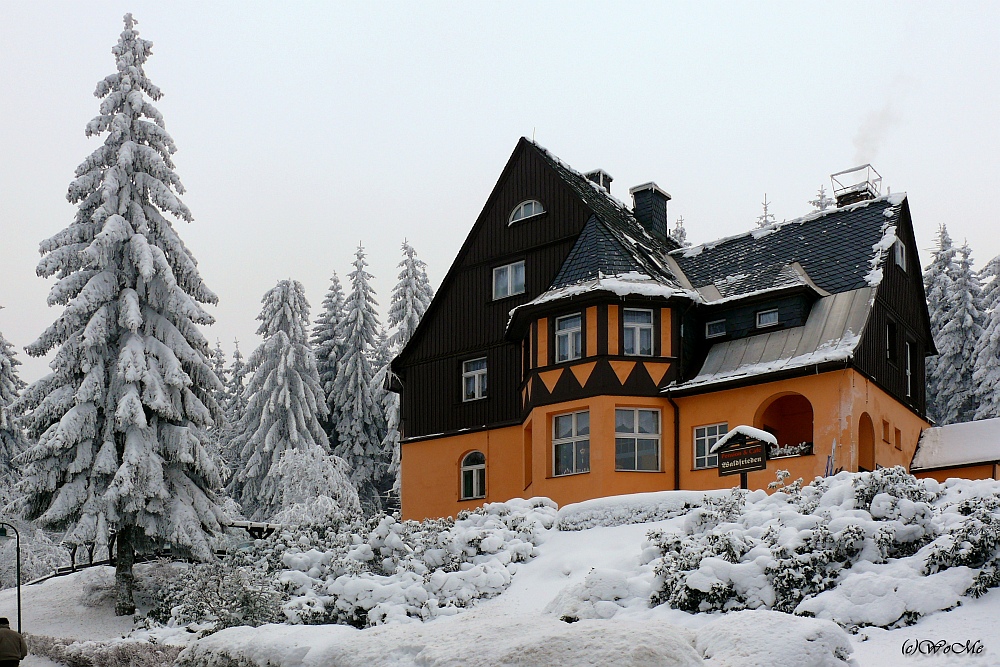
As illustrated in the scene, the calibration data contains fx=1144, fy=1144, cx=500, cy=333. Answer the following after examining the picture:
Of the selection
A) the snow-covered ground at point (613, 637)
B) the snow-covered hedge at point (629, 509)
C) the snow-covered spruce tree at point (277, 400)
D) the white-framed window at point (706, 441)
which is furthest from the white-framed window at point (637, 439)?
the snow-covered spruce tree at point (277, 400)

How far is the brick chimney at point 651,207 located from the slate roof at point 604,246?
139cm

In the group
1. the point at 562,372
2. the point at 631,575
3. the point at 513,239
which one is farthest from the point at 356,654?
the point at 513,239

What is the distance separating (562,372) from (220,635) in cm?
1534

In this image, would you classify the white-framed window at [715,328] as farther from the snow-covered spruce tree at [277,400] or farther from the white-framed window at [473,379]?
the snow-covered spruce tree at [277,400]

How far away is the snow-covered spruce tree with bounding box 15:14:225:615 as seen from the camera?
2564 centimetres

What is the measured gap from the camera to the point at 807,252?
95.2 feet

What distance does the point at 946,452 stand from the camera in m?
28.3

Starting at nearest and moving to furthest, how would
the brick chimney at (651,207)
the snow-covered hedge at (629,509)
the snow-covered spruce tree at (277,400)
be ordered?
the snow-covered hedge at (629,509), the brick chimney at (651,207), the snow-covered spruce tree at (277,400)

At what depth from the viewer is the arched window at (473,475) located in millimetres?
30531

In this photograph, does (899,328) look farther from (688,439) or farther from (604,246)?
(604,246)

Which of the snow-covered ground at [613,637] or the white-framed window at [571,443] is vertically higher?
the white-framed window at [571,443]

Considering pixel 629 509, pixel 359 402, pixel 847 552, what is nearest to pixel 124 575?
pixel 629 509

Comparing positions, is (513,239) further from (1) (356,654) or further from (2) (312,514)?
(1) (356,654)

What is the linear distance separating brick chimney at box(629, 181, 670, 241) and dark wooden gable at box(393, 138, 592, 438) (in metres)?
4.61
